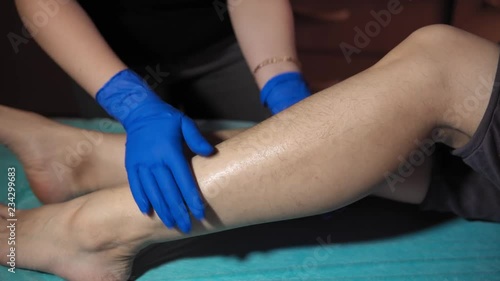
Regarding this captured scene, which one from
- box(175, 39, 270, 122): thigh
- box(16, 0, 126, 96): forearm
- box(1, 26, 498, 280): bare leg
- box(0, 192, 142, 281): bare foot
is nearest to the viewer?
box(1, 26, 498, 280): bare leg

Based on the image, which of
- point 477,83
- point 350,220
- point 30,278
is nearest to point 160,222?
point 30,278

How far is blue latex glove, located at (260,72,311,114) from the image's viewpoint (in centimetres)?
84

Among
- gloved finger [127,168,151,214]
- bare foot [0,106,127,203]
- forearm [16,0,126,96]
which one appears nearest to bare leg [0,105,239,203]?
bare foot [0,106,127,203]

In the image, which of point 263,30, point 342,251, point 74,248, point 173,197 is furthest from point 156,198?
point 263,30

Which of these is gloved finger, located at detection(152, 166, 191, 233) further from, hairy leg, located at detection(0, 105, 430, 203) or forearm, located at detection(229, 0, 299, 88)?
forearm, located at detection(229, 0, 299, 88)

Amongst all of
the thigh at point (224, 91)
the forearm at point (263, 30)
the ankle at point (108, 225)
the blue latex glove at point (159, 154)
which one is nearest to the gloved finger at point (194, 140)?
the blue latex glove at point (159, 154)

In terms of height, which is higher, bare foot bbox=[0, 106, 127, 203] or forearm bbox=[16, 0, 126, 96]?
forearm bbox=[16, 0, 126, 96]

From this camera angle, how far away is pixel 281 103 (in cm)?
84

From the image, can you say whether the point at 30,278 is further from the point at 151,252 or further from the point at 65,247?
the point at 151,252

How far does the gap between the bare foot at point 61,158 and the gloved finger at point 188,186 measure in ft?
0.92

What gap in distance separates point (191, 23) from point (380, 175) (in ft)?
2.01

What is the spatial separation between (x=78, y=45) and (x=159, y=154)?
0.32 meters

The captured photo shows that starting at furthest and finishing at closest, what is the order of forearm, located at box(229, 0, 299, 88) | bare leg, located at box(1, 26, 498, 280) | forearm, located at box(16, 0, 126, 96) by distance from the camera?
forearm, located at box(229, 0, 299, 88) → forearm, located at box(16, 0, 126, 96) → bare leg, located at box(1, 26, 498, 280)

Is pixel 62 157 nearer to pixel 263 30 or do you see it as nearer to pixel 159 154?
pixel 159 154
